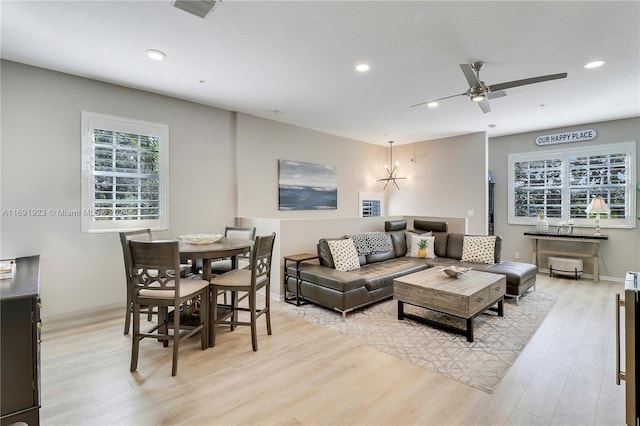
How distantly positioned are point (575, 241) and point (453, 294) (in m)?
4.34

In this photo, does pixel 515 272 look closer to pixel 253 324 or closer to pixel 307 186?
pixel 253 324

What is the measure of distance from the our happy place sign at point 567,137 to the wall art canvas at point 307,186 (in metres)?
4.23

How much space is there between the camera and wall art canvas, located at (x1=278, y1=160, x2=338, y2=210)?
577cm

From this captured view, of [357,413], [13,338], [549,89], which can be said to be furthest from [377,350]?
[549,89]

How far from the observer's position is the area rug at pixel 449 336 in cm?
256

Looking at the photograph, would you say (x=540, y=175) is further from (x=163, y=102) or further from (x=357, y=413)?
(x=163, y=102)

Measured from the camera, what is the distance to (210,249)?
278 centimetres

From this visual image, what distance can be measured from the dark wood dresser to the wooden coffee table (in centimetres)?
310

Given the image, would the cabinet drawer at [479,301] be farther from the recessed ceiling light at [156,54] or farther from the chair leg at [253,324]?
the recessed ceiling light at [156,54]

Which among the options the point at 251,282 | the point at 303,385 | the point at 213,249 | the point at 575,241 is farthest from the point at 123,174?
the point at 575,241

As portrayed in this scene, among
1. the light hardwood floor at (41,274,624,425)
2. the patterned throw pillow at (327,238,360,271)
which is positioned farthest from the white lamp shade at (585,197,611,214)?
the patterned throw pillow at (327,238,360,271)

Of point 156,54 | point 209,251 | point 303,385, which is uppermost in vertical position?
point 156,54

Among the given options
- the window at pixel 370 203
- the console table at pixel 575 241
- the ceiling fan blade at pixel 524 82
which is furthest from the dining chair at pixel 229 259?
the console table at pixel 575 241

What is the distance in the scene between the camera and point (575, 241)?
18.9 ft
